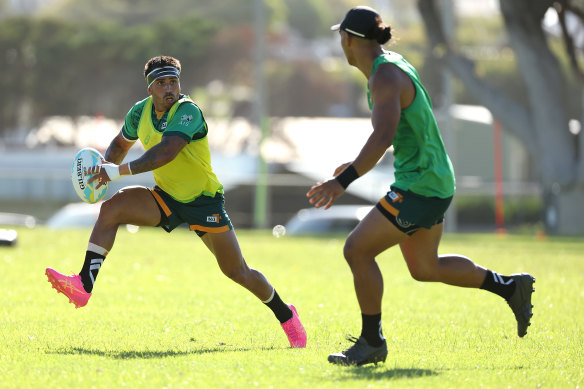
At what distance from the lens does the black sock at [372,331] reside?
6.80 meters

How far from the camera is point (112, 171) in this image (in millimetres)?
7613

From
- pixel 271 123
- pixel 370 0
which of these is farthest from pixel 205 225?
pixel 370 0

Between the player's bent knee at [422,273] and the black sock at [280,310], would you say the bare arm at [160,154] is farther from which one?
the player's bent knee at [422,273]

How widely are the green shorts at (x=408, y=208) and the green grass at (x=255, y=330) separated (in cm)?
94

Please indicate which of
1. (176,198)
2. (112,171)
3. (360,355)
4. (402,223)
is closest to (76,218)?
(176,198)

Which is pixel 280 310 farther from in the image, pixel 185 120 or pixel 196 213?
pixel 185 120

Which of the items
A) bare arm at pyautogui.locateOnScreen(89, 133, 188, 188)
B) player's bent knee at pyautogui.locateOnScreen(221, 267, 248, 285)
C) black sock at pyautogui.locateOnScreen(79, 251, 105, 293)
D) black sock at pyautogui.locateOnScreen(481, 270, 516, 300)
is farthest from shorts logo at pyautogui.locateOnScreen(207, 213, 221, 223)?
black sock at pyautogui.locateOnScreen(481, 270, 516, 300)

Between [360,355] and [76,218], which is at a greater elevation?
[360,355]

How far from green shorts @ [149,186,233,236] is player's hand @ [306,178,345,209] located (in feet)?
4.87

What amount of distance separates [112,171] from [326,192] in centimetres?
190

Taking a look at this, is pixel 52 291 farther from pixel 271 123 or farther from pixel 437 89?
pixel 271 123

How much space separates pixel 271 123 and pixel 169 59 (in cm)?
2770

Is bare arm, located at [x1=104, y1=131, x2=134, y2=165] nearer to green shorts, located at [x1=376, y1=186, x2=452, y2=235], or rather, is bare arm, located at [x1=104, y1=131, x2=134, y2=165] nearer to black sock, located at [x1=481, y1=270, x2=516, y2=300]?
green shorts, located at [x1=376, y1=186, x2=452, y2=235]

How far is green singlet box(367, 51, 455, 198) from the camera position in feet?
22.3
